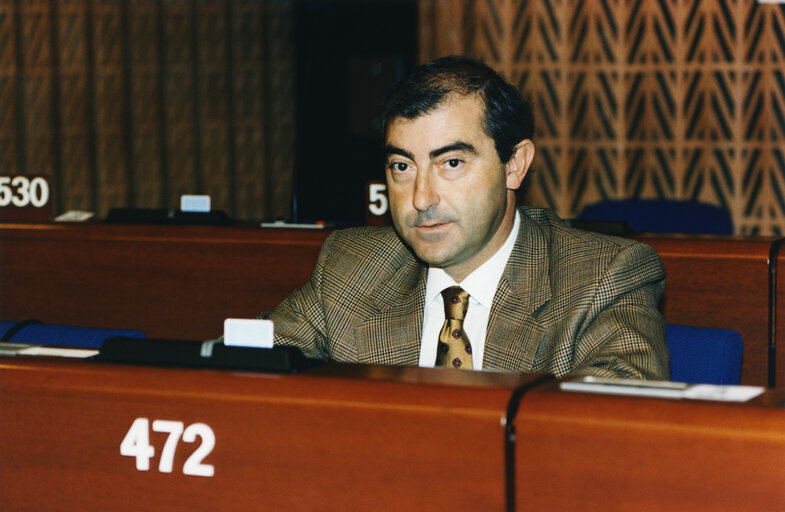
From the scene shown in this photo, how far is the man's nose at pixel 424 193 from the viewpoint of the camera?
5.24 ft

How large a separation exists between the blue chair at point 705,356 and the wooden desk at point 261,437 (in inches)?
A: 37.0

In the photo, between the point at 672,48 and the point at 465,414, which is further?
the point at 672,48

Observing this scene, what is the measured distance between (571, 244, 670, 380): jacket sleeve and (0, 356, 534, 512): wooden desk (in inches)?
23.7

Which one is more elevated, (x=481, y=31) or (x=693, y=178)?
(x=481, y=31)

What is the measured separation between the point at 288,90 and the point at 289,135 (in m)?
0.27

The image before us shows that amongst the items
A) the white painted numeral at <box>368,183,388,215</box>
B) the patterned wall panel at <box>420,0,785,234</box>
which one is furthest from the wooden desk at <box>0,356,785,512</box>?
the patterned wall panel at <box>420,0,785,234</box>

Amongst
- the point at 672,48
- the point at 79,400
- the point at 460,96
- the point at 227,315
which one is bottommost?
the point at 227,315

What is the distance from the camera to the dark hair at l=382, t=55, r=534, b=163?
1639mm

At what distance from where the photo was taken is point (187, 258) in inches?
106

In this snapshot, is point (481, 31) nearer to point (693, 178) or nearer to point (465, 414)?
point (693, 178)

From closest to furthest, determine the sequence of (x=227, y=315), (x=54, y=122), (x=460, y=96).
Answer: (x=460, y=96) → (x=227, y=315) → (x=54, y=122)

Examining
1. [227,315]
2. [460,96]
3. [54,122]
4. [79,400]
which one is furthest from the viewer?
[54,122]

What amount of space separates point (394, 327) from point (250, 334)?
0.77m

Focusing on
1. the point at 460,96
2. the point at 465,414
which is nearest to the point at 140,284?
the point at 460,96
